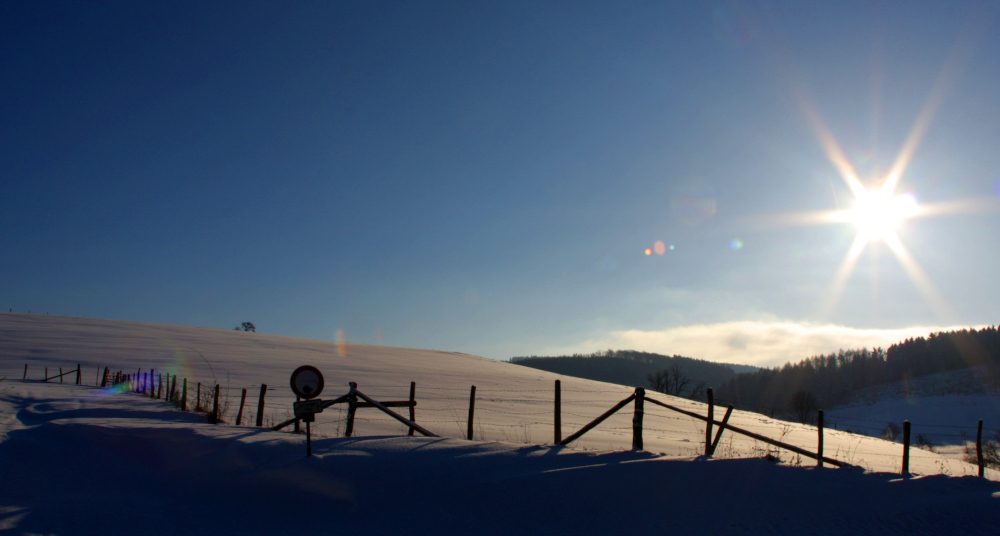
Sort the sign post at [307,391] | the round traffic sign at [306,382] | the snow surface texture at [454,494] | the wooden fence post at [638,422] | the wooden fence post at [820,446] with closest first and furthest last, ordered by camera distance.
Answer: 1. the snow surface texture at [454,494]
2. the sign post at [307,391]
3. the round traffic sign at [306,382]
4. the wooden fence post at [820,446]
5. the wooden fence post at [638,422]

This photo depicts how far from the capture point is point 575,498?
535cm

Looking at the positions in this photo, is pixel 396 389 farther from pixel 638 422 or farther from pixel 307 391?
pixel 638 422

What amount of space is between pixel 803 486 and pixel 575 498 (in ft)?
8.75

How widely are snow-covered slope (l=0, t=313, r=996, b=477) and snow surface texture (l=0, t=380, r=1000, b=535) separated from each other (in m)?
2.53

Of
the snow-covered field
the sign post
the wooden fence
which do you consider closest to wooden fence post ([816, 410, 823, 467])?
the wooden fence

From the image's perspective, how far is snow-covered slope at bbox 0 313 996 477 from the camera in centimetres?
1512

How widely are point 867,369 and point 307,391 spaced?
150 metres

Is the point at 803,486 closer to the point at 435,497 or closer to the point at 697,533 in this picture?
the point at 697,533

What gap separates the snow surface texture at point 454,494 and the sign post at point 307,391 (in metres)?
0.54

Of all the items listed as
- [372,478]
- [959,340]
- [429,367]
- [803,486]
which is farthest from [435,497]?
[959,340]

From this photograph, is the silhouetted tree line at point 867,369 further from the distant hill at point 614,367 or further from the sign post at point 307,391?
the sign post at point 307,391

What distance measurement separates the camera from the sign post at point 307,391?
6.84m

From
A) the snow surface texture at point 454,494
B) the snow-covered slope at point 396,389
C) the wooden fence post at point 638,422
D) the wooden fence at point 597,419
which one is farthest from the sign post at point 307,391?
the snow-covered slope at point 396,389

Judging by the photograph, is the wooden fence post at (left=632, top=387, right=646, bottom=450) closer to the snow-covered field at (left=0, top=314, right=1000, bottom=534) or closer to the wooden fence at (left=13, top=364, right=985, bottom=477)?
the wooden fence at (left=13, top=364, right=985, bottom=477)
